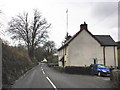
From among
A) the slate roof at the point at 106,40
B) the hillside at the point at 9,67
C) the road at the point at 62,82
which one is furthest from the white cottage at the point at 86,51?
the road at the point at 62,82

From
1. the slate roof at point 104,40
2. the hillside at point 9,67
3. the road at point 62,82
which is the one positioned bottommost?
the road at point 62,82

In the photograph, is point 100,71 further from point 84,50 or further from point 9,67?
point 84,50

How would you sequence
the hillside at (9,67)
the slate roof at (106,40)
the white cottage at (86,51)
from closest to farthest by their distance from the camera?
the hillside at (9,67), the white cottage at (86,51), the slate roof at (106,40)

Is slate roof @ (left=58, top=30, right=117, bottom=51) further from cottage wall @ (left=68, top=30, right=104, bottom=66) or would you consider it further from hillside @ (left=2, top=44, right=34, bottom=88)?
hillside @ (left=2, top=44, right=34, bottom=88)

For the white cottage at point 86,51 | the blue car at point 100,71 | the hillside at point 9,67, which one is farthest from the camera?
the white cottage at point 86,51

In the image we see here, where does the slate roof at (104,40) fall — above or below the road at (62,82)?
above

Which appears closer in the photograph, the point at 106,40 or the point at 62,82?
the point at 62,82

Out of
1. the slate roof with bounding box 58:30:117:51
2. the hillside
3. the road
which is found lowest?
the road

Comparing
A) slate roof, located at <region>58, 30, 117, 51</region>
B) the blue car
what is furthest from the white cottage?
the blue car

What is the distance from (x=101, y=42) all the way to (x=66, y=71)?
13602 millimetres

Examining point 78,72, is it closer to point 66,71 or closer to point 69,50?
point 66,71

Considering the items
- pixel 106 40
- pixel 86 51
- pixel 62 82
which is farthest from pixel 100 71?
pixel 106 40

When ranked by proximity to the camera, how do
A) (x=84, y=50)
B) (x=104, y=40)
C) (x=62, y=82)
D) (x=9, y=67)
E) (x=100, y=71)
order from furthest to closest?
1. (x=104, y=40)
2. (x=84, y=50)
3. (x=100, y=71)
4. (x=9, y=67)
5. (x=62, y=82)

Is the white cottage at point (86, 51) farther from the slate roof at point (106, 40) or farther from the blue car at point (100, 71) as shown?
the blue car at point (100, 71)
